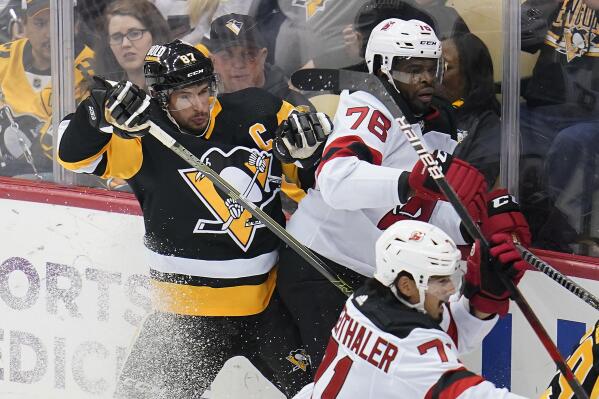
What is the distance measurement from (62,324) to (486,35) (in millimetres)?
1839

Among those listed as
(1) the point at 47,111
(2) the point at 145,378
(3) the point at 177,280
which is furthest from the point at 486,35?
(1) the point at 47,111

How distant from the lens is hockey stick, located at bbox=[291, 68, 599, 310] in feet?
9.96

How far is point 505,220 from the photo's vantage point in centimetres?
321

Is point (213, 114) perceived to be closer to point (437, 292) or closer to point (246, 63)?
point (246, 63)

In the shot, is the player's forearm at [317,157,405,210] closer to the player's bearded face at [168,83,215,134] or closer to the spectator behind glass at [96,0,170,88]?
the player's bearded face at [168,83,215,134]

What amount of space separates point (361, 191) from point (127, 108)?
64cm

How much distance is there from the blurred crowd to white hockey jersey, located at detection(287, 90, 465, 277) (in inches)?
8.1

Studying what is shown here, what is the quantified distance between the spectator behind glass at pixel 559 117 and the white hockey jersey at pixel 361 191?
24cm

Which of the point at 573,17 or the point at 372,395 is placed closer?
the point at 372,395

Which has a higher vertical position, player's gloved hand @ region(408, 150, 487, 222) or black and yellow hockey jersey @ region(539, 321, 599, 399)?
player's gloved hand @ region(408, 150, 487, 222)

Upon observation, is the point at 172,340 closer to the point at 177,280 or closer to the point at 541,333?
the point at 177,280

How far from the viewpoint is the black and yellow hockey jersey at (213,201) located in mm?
3492

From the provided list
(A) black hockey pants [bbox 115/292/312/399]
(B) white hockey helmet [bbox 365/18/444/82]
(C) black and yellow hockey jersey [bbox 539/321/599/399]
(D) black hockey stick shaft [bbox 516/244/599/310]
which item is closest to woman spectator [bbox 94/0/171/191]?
(A) black hockey pants [bbox 115/292/312/399]

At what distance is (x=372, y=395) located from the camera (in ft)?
8.84
